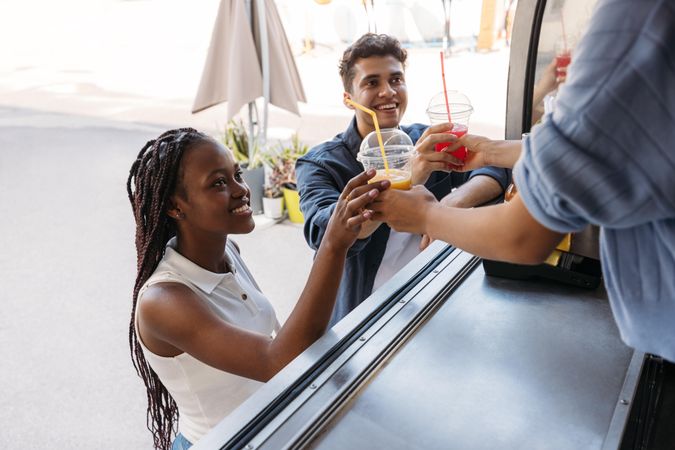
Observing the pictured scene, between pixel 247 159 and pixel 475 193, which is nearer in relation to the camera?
pixel 475 193

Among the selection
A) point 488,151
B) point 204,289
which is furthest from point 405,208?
point 204,289

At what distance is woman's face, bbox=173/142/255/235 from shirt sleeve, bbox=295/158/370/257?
0.22 m

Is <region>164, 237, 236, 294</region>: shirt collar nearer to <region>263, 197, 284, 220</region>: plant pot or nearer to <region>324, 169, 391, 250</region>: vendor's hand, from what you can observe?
<region>324, 169, 391, 250</region>: vendor's hand

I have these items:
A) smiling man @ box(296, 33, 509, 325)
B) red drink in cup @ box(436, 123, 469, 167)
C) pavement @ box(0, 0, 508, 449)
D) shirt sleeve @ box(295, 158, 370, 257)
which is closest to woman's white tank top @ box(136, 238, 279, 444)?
shirt sleeve @ box(295, 158, 370, 257)

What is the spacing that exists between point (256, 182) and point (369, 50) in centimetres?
281

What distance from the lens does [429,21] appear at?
11.6 meters

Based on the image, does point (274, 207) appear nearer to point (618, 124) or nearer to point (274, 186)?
point (274, 186)

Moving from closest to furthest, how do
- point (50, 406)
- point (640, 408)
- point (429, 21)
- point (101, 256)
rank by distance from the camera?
point (640, 408) → point (50, 406) → point (101, 256) → point (429, 21)

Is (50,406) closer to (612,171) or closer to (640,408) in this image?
(640,408)

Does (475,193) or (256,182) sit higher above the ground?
(475,193)

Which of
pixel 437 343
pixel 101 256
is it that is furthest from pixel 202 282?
pixel 101 256

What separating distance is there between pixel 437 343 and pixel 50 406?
2.24m

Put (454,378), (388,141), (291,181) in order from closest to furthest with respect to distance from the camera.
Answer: (454,378), (388,141), (291,181)

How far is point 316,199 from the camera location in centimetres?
175
